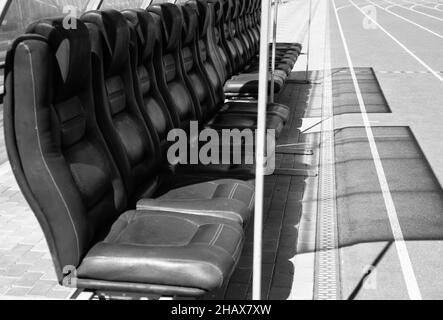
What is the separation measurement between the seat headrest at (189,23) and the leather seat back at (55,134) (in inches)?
76.7

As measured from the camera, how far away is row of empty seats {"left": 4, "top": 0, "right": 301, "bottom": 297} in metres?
2.27

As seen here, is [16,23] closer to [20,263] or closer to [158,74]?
[158,74]

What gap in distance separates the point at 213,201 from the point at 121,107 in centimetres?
71

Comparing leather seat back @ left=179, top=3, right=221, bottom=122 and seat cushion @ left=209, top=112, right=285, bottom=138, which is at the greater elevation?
leather seat back @ left=179, top=3, right=221, bottom=122

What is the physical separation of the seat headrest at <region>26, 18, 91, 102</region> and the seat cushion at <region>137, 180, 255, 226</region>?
30.5 inches

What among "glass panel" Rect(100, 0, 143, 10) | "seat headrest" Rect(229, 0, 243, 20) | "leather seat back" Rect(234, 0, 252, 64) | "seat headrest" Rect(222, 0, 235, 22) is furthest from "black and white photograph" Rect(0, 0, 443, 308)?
"glass panel" Rect(100, 0, 143, 10)

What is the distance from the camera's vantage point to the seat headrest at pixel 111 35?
112 inches

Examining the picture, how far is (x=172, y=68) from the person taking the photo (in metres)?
4.23

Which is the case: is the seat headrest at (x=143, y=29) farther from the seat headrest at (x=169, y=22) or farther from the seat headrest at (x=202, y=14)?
the seat headrest at (x=202, y=14)

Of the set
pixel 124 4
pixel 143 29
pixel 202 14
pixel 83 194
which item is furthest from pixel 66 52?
pixel 124 4

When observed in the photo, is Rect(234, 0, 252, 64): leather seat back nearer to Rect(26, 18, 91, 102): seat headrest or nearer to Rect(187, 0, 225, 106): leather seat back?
Rect(187, 0, 225, 106): leather seat back

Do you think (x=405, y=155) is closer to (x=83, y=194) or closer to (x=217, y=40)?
(x=217, y=40)

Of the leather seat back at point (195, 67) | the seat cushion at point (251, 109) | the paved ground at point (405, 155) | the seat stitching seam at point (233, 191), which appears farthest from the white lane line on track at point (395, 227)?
the leather seat back at point (195, 67)

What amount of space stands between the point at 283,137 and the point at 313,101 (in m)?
2.03
